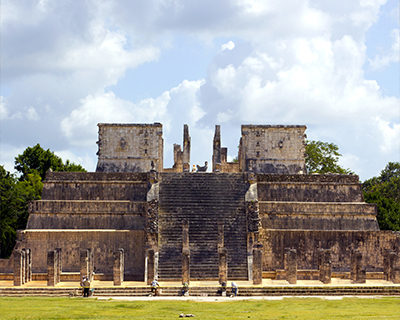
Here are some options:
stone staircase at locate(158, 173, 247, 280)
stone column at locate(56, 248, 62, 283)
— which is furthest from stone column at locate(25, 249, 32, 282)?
stone staircase at locate(158, 173, 247, 280)

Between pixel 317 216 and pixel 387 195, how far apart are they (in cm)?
2352

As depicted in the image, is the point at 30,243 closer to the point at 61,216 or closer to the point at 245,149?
the point at 61,216

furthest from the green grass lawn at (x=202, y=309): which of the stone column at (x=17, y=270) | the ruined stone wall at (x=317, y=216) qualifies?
the ruined stone wall at (x=317, y=216)

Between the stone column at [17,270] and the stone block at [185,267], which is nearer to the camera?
the stone block at [185,267]

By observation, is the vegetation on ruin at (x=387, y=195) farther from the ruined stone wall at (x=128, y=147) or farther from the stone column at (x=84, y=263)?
the stone column at (x=84, y=263)

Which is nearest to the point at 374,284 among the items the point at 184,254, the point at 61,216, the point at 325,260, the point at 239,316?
the point at 325,260

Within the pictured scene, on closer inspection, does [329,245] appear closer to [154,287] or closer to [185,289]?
[185,289]

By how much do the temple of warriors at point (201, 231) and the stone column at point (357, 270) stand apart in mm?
51

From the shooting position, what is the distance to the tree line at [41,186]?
1843 inches

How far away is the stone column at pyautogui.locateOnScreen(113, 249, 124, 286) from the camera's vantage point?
107ft

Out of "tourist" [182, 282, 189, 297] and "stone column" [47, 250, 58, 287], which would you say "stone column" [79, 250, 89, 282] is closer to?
"stone column" [47, 250, 58, 287]

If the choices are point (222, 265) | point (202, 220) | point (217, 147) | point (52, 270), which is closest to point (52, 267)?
point (52, 270)

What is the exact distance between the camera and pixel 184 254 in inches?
1277

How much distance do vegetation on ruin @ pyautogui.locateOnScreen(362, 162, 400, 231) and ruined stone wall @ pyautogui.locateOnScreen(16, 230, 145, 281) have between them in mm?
19531
